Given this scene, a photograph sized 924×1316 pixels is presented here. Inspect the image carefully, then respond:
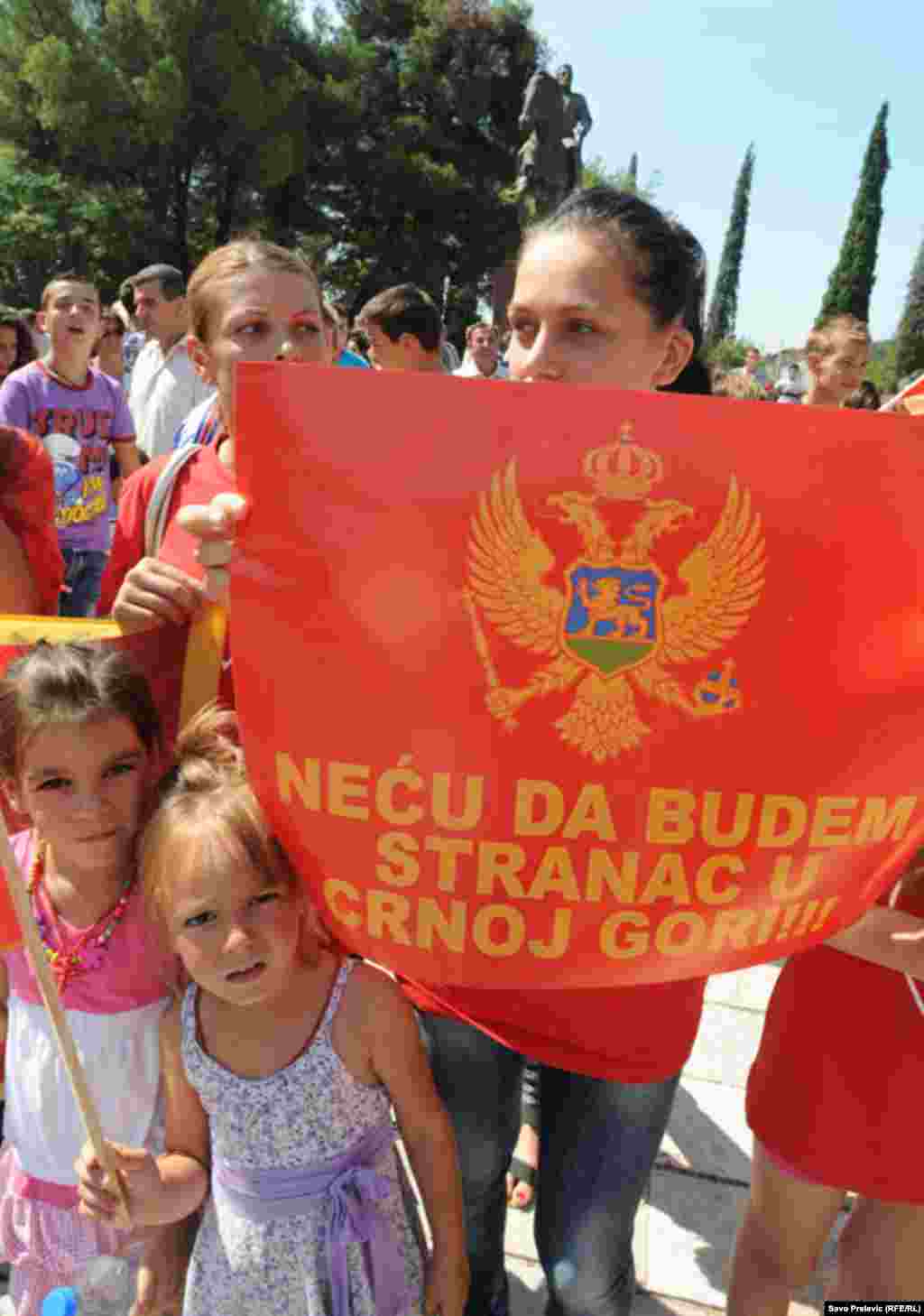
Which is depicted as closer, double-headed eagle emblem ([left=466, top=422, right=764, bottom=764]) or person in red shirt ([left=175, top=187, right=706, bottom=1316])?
double-headed eagle emblem ([left=466, top=422, right=764, bottom=764])

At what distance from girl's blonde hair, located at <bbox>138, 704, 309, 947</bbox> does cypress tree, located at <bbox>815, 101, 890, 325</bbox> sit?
4093 cm

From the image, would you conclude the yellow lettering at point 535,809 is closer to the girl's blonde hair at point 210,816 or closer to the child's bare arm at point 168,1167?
the girl's blonde hair at point 210,816

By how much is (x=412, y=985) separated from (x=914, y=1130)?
69 cm

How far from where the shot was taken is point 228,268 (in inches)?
67.2

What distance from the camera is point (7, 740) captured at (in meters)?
A: 1.46

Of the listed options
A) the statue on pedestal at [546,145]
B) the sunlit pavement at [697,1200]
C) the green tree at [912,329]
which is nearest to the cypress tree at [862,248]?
the green tree at [912,329]

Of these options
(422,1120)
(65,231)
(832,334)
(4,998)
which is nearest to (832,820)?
(422,1120)

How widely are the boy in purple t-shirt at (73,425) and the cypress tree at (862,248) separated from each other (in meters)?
38.2

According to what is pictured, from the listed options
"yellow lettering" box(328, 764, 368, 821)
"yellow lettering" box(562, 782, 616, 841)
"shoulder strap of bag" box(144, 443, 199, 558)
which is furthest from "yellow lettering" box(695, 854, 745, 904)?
"shoulder strap of bag" box(144, 443, 199, 558)

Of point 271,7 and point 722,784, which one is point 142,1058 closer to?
point 722,784

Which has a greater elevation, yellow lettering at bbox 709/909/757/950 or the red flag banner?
the red flag banner

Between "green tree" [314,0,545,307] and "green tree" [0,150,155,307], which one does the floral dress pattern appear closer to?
"green tree" [0,150,155,307]

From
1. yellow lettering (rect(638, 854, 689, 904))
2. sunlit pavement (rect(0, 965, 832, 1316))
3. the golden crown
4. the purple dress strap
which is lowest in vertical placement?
sunlit pavement (rect(0, 965, 832, 1316))

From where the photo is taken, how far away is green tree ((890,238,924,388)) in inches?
1291
